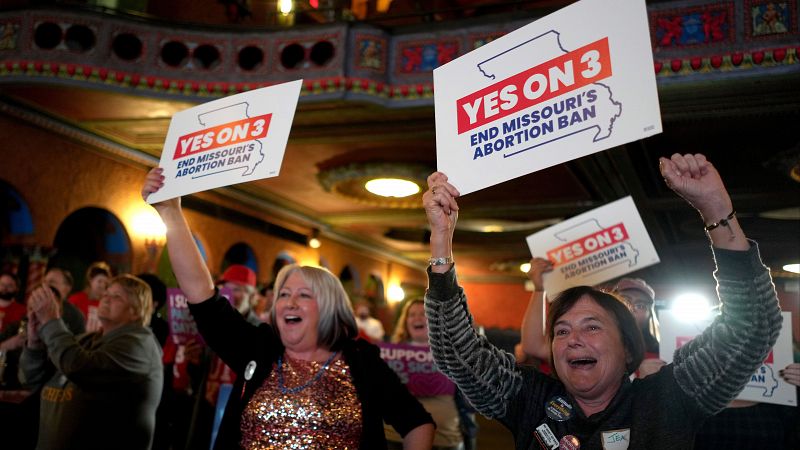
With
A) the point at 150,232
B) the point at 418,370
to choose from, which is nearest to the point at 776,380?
the point at 418,370

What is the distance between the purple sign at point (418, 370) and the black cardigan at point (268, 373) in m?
→ 1.62

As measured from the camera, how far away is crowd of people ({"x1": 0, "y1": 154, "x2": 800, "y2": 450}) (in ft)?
4.66

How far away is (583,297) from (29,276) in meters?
7.17

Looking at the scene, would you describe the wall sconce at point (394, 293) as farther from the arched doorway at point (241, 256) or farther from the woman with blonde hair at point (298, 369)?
the woman with blonde hair at point (298, 369)

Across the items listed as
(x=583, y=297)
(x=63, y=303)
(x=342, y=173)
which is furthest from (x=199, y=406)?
(x=342, y=173)

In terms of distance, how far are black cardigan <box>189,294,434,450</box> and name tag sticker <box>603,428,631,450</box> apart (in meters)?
0.73

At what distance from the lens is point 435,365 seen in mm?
1870

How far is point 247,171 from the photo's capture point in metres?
2.01

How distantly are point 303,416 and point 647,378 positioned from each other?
1.01 m

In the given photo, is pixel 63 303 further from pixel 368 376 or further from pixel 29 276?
pixel 29 276

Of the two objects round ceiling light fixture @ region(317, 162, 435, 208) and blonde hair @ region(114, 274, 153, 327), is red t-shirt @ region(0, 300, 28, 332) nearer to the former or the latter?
blonde hair @ region(114, 274, 153, 327)

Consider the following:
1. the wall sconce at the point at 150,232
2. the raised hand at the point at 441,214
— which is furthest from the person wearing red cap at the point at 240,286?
the wall sconce at the point at 150,232

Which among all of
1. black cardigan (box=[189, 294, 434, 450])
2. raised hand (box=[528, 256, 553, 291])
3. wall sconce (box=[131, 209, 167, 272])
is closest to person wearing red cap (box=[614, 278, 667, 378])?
raised hand (box=[528, 256, 553, 291])

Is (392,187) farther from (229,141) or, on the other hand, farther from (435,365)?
(435,365)
